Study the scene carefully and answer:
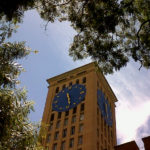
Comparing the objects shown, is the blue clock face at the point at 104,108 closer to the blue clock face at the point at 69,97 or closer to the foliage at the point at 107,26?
the blue clock face at the point at 69,97

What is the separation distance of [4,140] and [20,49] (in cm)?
435

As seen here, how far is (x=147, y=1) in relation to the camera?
12250mm

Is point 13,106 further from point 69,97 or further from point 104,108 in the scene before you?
point 104,108

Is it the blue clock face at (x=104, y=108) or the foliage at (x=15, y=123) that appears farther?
the blue clock face at (x=104, y=108)

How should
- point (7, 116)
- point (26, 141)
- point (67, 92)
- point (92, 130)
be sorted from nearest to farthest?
1. point (7, 116)
2. point (26, 141)
3. point (92, 130)
4. point (67, 92)

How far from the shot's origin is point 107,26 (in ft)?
39.9

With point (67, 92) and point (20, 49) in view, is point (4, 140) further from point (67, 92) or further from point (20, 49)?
point (67, 92)

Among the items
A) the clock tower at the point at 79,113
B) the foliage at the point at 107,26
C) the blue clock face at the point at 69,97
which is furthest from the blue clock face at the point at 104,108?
the foliage at the point at 107,26

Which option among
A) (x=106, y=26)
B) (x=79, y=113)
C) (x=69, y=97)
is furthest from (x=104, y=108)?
(x=106, y=26)

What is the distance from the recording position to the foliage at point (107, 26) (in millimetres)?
12133

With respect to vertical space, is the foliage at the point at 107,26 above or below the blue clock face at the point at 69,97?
below

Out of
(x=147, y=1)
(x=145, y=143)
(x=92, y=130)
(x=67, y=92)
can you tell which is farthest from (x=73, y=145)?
(x=147, y=1)

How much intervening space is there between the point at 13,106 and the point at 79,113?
3464 cm

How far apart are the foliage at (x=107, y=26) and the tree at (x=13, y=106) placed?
3.19 m
